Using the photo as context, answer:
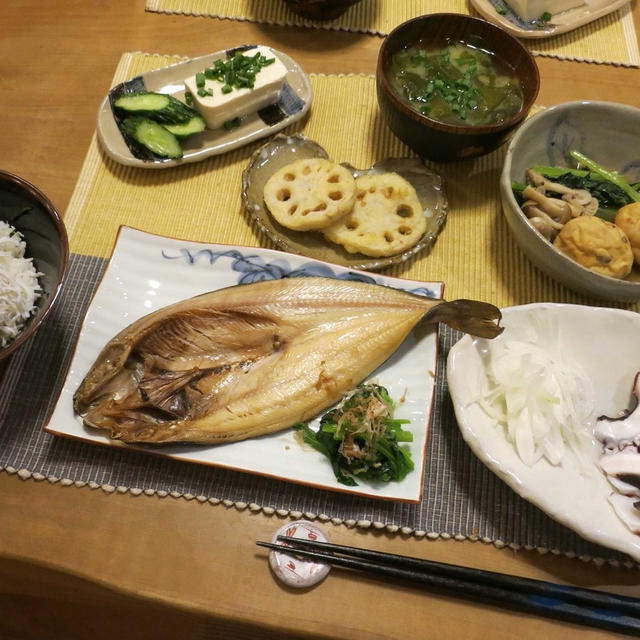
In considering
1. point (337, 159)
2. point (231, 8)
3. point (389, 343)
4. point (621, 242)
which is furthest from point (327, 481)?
point (231, 8)

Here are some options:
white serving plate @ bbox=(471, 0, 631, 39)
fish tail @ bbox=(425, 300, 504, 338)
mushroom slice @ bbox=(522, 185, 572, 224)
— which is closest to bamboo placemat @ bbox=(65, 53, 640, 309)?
mushroom slice @ bbox=(522, 185, 572, 224)

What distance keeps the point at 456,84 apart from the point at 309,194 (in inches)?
29.7

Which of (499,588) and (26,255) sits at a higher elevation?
(26,255)

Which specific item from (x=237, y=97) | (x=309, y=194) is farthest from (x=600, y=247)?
(x=237, y=97)

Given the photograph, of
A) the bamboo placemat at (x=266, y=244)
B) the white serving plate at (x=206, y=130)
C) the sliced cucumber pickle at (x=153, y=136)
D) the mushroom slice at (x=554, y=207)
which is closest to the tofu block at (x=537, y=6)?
the bamboo placemat at (x=266, y=244)

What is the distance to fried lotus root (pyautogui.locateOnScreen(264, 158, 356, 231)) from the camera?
1.88 meters

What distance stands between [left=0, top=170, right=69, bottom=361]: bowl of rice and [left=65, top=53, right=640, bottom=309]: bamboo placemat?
0.98 feet

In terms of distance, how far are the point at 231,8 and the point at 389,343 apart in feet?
6.57

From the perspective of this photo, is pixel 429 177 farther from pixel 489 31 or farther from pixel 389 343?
pixel 389 343

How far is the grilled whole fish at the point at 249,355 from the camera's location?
4.91ft

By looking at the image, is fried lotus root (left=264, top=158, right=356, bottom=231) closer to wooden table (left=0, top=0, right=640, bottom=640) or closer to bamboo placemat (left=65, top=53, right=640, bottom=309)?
bamboo placemat (left=65, top=53, right=640, bottom=309)

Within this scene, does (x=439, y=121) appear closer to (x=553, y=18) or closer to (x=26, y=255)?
(x=553, y=18)

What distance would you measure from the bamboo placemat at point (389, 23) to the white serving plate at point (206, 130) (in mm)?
384

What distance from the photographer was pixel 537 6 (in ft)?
8.34
